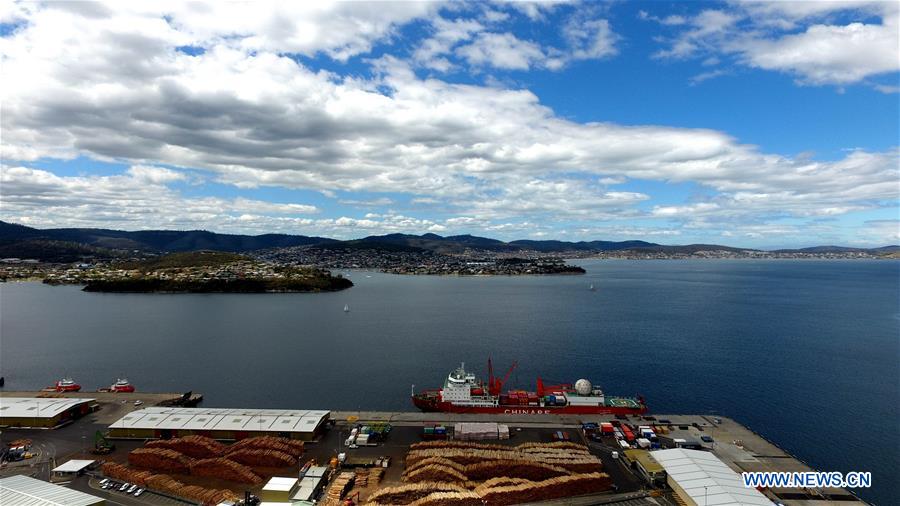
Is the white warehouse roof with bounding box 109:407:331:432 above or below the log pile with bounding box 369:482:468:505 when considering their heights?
above

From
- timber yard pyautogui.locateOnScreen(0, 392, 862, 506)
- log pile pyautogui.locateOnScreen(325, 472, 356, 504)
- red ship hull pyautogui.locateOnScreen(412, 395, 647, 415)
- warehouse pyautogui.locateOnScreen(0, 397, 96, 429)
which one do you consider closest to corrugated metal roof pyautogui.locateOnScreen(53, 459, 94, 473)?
timber yard pyautogui.locateOnScreen(0, 392, 862, 506)

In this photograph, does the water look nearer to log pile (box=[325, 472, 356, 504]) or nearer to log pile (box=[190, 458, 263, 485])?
log pile (box=[190, 458, 263, 485])

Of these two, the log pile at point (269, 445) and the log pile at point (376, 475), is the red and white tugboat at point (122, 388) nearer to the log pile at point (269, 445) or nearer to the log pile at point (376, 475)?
the log pile at point (269, 445)

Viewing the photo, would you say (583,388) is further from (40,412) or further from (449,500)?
(40,412)

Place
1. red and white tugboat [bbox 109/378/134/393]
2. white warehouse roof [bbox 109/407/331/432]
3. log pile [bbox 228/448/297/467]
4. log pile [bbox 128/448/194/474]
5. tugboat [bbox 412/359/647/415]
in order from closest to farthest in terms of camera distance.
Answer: log pile [bbox 128/448/194/474] → log pile [bbox 228/448/297/467] → white warehouse roof [bbox 109/407/331/432] → tugboat [bbox 412/359/647/415] → red and white tugboat [bbox 109/378/134/393]

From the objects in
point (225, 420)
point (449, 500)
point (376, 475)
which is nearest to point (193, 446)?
point (225, 420)
